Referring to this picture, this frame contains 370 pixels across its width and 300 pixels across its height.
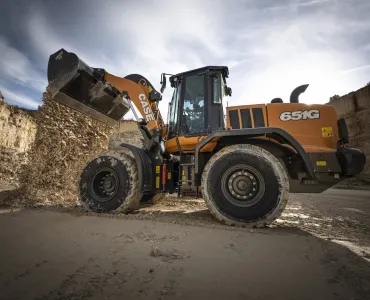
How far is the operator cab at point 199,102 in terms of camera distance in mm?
4016

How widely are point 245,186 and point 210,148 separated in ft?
3.73

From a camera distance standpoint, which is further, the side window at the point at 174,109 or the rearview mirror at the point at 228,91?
the rearview mirror at the point at 228,91

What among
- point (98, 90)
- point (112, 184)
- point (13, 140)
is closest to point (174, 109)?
point (98, 90)

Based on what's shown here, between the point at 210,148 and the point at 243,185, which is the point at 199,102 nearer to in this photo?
the point at 210,148

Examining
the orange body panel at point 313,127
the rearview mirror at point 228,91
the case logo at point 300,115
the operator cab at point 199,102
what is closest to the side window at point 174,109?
the operator cab at point 199,102

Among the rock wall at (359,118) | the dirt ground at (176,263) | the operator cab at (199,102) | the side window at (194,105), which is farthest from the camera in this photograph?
the rock wall at (359,118)

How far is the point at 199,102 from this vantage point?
4.21 m

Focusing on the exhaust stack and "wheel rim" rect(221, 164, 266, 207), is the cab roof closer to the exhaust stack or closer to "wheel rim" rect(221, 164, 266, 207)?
the exhaust stack

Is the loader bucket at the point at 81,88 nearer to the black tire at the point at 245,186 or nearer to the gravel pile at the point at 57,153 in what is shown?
the gravel pile at the point at 57,153

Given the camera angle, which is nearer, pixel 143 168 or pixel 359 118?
pixel 143 168

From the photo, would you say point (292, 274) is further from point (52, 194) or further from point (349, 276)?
point (52, 194)

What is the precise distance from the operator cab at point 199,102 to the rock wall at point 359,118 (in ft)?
50.8

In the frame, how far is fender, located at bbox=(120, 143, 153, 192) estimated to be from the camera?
3.93 meters

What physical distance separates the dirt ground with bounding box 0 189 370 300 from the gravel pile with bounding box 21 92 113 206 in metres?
3.55
